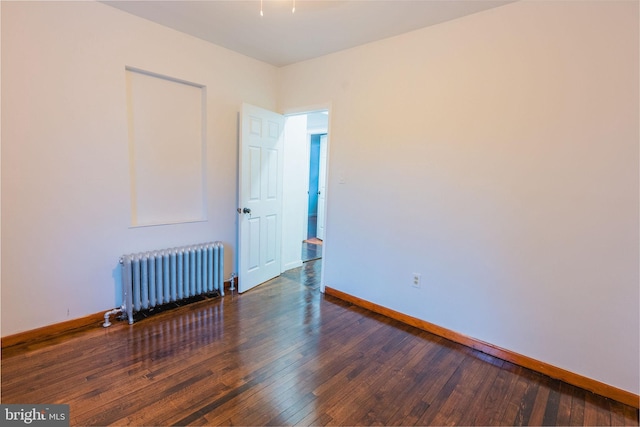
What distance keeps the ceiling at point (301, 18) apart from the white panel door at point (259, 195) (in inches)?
27.7

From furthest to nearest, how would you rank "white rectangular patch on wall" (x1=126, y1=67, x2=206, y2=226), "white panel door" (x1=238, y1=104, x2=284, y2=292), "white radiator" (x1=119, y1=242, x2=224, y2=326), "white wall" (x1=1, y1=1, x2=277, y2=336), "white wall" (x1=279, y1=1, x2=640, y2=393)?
"white panel door" (x1=238, y1=104, x2=284, y2=292) → "white rectangular patch on wall" (x1=126, y1=67, x2=206, y2=226) → "white radiator" (x1=119, y1=242, x2=224, y2=326) → "white wall" (x1=1, y1=1, x2=277, y2=336) → "white wall" (x1=279, y1=1, x2=640, y2=393)

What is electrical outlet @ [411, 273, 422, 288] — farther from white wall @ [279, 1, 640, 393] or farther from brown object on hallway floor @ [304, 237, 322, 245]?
brown object on hallway floor @ [304, 237, 322, 245]

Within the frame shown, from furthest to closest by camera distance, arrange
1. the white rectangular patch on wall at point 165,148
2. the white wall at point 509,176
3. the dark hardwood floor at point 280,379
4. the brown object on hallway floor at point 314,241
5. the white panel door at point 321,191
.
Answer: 1. the white panel door at point 321,191
2. the brown object on hallway floor at point 314,241
3. the white rectangular patch on wall at point 165,148
4. the white wall at point 509,176
5. the dark hardwood floor at point 280,379

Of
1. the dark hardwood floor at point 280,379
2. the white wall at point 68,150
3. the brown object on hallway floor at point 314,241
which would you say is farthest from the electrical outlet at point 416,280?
the brown object on hallway floor at point 314,241

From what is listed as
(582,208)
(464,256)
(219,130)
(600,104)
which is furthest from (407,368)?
(219,130)

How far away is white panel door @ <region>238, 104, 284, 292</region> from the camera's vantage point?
10.8 feet

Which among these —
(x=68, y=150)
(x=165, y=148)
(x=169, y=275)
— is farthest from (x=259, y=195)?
(x=68, y=150)

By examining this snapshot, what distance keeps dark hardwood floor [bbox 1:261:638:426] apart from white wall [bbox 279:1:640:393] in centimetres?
34

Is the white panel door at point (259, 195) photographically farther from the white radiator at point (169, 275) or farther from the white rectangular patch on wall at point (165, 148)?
the white rectangular patch on wall at point (165, 148)

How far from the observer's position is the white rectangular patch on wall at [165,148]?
2.78m

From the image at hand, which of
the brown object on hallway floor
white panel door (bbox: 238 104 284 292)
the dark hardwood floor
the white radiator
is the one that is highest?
white panel door (bbox: 238 104 284 292)

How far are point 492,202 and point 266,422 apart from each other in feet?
6.94

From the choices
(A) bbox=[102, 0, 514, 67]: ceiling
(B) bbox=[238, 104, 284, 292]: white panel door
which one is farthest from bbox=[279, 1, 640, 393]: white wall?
(B) bbox=[238, 104, 284, 292]: white panel door

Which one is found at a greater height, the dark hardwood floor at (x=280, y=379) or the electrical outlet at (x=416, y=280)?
the electrical outlet at (x=416, y=280)
